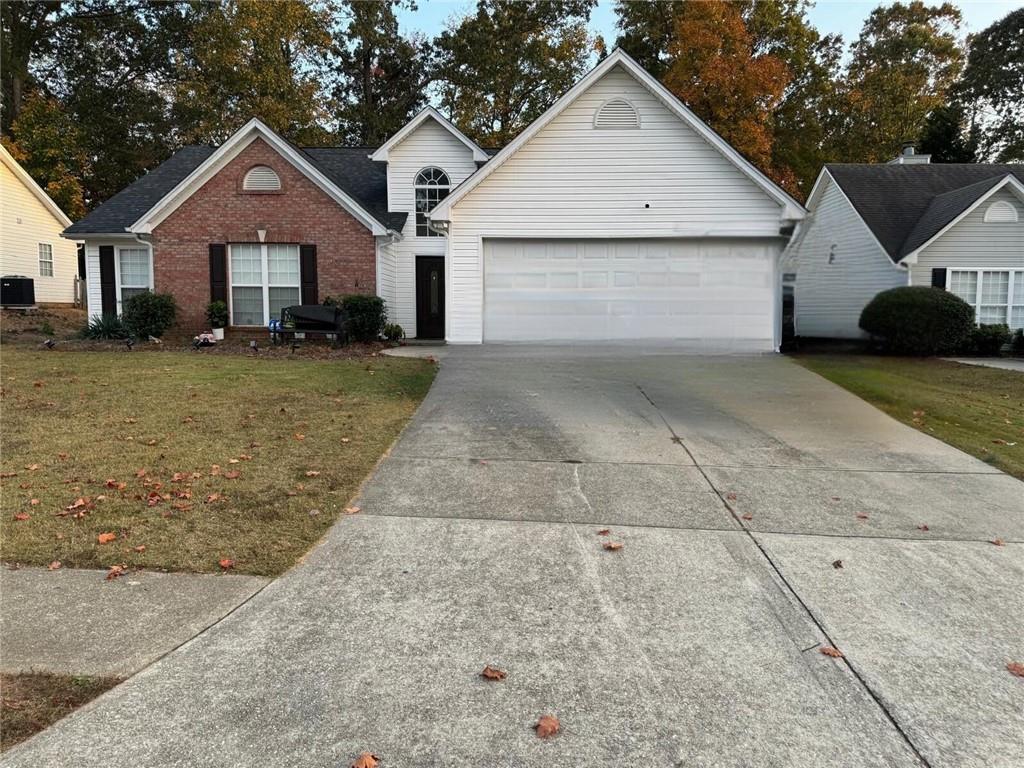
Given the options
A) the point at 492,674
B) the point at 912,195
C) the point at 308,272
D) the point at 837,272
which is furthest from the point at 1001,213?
the point at 492,674

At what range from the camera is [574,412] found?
8688 millimetres

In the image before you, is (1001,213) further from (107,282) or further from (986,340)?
(107,282)

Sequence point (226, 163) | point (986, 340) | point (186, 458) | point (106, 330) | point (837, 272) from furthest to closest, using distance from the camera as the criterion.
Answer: point (837, 272) → point (986, 340) → point (226, 163) → point (106, 330) → point (186, 458)

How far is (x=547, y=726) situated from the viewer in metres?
2.72

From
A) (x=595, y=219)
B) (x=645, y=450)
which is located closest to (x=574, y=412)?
(x=645, y=450)

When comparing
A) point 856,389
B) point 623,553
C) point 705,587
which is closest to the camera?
point 705,587

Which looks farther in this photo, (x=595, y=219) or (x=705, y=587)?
(x=595, y=219)

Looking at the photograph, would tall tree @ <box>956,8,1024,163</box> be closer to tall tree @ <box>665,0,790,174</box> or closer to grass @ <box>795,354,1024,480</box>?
tall tree @ <box>665,0,790,174</box>

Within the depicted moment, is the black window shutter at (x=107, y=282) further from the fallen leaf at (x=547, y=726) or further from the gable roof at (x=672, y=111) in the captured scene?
the fallen leaf at (x=547, y=726)

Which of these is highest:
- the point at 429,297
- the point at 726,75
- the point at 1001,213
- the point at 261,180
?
the point at 726,75

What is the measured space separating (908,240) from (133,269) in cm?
2090

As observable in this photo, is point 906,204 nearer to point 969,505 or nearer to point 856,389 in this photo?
point 856,389

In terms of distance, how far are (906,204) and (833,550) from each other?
21.0m

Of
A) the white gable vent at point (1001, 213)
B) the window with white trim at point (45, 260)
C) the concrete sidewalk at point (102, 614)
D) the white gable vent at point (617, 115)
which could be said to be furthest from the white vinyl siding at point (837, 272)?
the window with white trim at point (45, 260)
